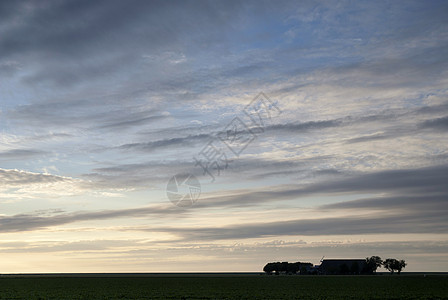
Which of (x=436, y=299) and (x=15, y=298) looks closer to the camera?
(x=436, y=299)

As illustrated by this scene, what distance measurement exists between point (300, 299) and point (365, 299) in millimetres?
7720

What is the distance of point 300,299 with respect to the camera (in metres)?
56.9

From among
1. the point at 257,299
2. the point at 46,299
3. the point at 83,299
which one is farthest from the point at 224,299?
the point at 46,299

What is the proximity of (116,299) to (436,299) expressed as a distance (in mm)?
38740

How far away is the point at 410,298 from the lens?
5912 centimetres

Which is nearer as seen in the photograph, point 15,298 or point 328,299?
point 328,299

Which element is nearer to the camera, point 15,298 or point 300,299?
point 300,299

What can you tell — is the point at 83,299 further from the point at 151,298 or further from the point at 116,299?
the point at 151,298

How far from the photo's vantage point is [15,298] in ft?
201

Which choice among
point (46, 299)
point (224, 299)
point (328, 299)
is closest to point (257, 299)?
point (224, 299)

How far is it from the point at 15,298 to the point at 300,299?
118ft

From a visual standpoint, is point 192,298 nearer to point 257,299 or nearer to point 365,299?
point 257,299

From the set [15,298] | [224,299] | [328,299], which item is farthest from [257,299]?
[15,298]

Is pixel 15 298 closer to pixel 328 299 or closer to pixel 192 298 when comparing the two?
pixel 192 298
